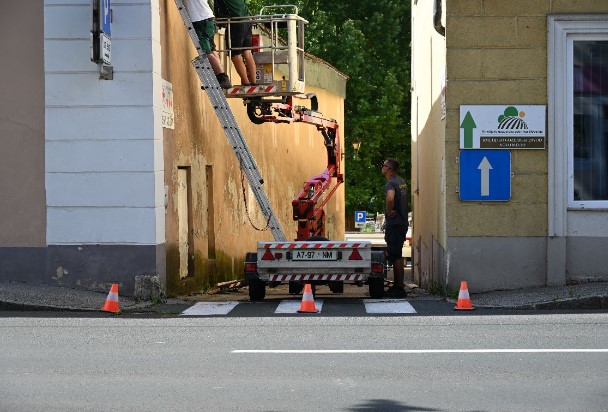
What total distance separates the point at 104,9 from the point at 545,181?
235 inches

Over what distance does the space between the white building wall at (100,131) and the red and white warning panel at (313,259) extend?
1.52 metres

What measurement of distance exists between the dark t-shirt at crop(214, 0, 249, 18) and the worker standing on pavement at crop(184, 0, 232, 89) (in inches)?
36.3

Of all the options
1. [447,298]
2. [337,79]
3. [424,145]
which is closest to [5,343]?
[447,298]

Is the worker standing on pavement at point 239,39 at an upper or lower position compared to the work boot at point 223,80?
upper

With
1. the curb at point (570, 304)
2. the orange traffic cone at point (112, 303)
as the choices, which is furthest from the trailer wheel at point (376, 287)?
the orange traffic cone at point (112, 303)

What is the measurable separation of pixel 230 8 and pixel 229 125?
2266 millimetres

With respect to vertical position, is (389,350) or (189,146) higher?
(189,146)

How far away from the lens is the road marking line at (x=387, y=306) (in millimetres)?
14789

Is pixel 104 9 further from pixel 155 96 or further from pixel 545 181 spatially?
pixel 545 181

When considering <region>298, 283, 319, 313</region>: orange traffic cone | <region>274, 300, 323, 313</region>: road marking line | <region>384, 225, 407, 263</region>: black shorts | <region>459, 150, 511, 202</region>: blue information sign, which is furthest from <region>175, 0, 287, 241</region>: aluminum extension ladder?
<region>298, 283, 319, 313</region>: orange traffic cone

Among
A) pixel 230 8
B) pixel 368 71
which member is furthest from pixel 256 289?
pixel 368 71

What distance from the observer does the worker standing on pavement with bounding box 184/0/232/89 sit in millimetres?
18141

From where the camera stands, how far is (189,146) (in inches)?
758

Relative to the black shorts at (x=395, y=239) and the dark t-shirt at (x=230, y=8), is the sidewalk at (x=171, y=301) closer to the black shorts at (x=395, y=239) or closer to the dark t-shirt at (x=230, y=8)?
the black shorts at (x=395, y=239)
